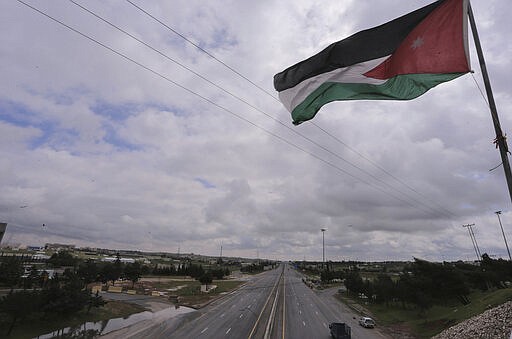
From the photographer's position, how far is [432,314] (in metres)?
50.3

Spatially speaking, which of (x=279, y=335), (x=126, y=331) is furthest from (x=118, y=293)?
(x=279, y=335)

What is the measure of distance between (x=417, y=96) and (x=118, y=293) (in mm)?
82097

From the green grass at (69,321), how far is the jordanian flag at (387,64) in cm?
3995

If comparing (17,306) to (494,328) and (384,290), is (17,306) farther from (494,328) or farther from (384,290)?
(384,290)

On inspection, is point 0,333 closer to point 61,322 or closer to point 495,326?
point 61,322

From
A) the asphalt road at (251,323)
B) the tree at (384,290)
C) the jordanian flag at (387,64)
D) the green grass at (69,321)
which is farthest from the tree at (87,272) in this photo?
the jordanian flag at (387,64)

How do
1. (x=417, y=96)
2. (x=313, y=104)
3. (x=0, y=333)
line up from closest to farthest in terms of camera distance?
(x=417, y=96), (x=313, y=104), (x=0, y=333)

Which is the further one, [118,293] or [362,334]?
[118,293]

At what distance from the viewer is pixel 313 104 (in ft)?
39.6

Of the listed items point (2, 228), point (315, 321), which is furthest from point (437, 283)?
point (2, 228)

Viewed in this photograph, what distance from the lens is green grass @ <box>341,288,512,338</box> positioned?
34.1 m

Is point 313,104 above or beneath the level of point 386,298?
above

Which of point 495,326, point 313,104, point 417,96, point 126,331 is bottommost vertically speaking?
point 126,331

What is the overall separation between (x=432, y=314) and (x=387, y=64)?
54.0 meters
